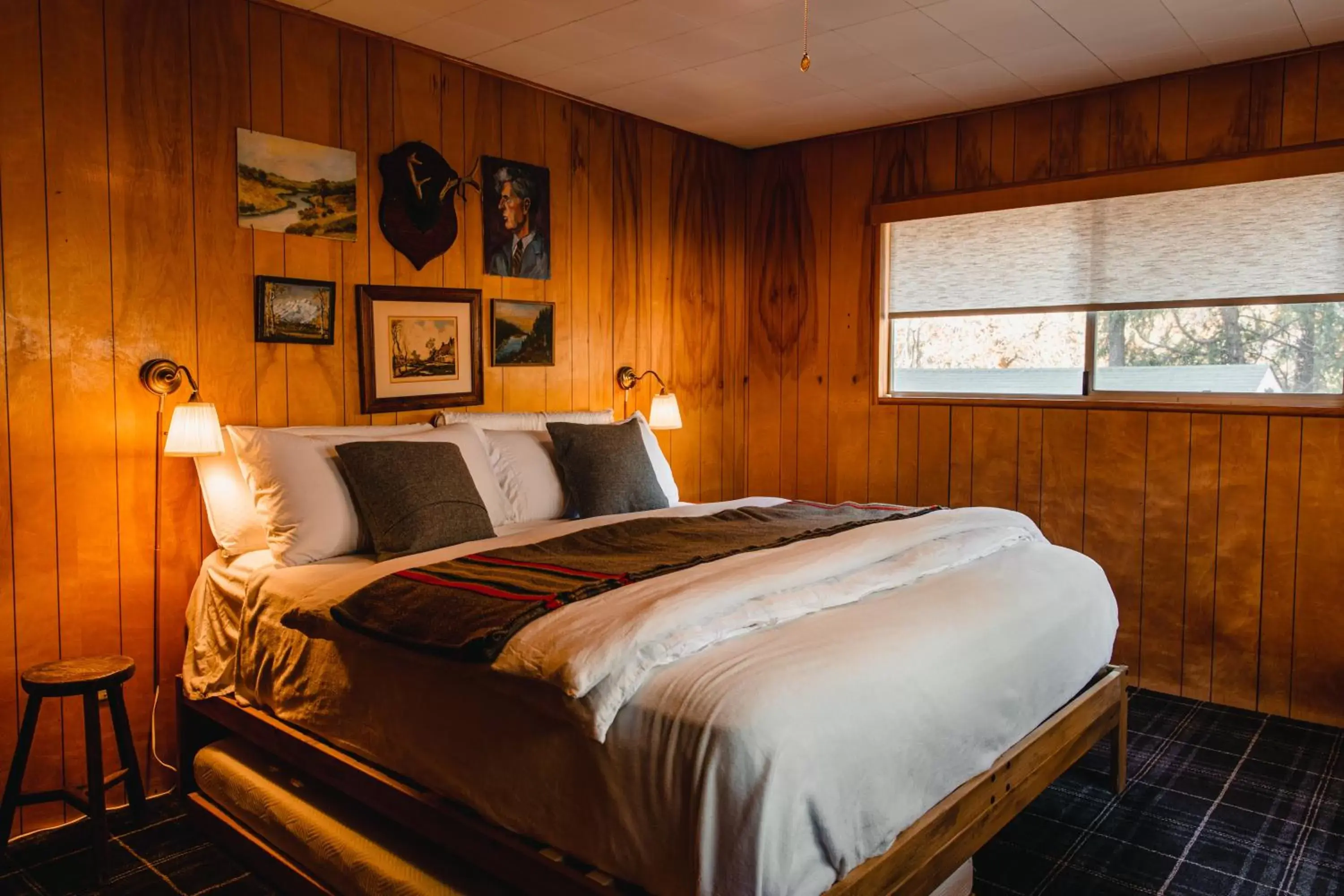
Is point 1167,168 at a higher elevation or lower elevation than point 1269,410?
higher

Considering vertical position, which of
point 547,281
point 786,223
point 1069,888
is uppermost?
point 786,223

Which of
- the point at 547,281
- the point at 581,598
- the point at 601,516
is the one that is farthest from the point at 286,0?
the point at 581,598

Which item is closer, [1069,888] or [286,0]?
[1069,888]

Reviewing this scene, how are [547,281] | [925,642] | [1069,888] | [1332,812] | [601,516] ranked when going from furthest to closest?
[547,281] → [601,516] → [1332,812] → [1069,888] → [925,642]

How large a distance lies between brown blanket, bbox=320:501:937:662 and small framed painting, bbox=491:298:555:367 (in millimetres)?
1137

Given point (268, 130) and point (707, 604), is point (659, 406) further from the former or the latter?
point (707, 604)

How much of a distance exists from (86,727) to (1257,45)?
4373 mm

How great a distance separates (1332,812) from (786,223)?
11.2 feet

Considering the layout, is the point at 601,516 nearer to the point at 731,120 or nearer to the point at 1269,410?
the point at 731,120

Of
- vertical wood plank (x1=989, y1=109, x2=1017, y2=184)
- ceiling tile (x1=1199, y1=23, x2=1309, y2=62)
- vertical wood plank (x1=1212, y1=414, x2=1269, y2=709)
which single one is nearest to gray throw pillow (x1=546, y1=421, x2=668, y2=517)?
vertical wood plank (x1=989, y1=109, x2=1017, y2=184)

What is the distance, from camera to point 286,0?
123 inches

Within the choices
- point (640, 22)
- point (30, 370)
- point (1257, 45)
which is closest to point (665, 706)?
point (30, 370)

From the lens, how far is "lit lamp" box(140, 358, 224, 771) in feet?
9.12

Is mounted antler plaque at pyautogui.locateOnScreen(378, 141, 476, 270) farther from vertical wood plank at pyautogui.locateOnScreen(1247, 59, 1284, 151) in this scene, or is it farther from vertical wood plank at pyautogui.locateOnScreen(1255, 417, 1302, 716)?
vertical wood plank at pyautogui.locateOnScreen(1255, 417, 1302, 716)
